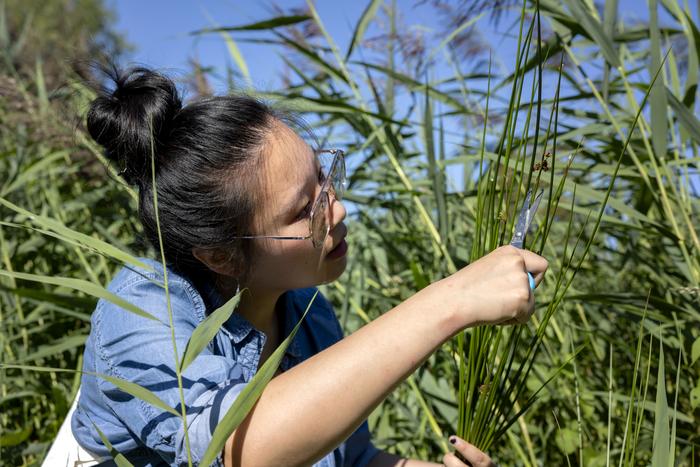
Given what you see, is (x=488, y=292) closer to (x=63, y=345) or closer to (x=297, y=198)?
(x=297, y=198)

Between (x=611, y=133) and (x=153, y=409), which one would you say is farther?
(x=611, y=133)

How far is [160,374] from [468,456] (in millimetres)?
448

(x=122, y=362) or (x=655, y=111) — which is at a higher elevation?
(x=655, y=111)

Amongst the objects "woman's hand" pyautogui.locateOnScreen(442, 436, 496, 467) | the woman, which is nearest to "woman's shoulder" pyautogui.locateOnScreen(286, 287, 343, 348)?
the woman

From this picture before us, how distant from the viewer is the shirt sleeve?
996mm

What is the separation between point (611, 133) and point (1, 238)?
61.2 inches

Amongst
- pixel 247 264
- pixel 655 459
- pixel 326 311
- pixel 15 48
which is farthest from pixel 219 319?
pixel 15 48

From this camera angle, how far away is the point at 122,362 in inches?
43.4

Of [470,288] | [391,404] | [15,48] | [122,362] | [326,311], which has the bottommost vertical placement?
[391,404]

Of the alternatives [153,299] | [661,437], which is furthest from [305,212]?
[661,437]

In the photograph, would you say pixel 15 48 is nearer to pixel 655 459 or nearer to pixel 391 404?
pixel 391 404

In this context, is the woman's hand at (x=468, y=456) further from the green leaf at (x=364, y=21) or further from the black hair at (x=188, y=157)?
the green leaf at (x=364, y=21)

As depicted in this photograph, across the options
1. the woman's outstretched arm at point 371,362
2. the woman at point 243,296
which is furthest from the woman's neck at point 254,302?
the woman's outstretched arm at point 371,362

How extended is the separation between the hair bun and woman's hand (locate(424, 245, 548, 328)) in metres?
0.55
